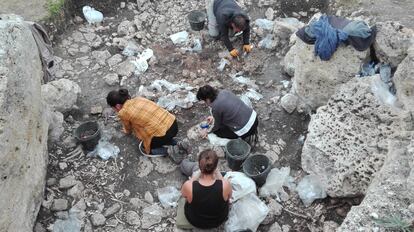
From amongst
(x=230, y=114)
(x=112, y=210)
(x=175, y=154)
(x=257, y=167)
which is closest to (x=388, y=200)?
(x=257, y=167)

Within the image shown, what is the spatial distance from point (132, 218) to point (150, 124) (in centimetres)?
122

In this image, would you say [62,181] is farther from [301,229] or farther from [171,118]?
[301,229]

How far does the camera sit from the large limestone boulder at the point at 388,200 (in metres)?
4.28

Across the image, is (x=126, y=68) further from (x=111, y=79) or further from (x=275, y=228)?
(x=275, y=228)

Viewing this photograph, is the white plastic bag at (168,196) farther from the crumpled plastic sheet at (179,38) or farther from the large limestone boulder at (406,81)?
the crumpled plastic sheet at (179,38)

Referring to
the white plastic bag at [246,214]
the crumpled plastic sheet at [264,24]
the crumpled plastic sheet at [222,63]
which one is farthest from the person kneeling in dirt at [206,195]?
the crumpled plastic sheet at [264,24]

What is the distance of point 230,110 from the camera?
6.30 meters

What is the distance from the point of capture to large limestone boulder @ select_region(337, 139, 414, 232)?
428 centimetres

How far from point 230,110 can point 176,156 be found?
94 centimetres

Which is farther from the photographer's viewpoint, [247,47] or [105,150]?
[247,47]

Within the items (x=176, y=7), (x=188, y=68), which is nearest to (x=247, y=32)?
(x=188, y=68)

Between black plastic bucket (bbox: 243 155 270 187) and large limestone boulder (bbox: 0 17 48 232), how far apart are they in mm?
2501

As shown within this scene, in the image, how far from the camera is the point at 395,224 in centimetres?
411

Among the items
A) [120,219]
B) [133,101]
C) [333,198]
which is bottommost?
[120,219]
